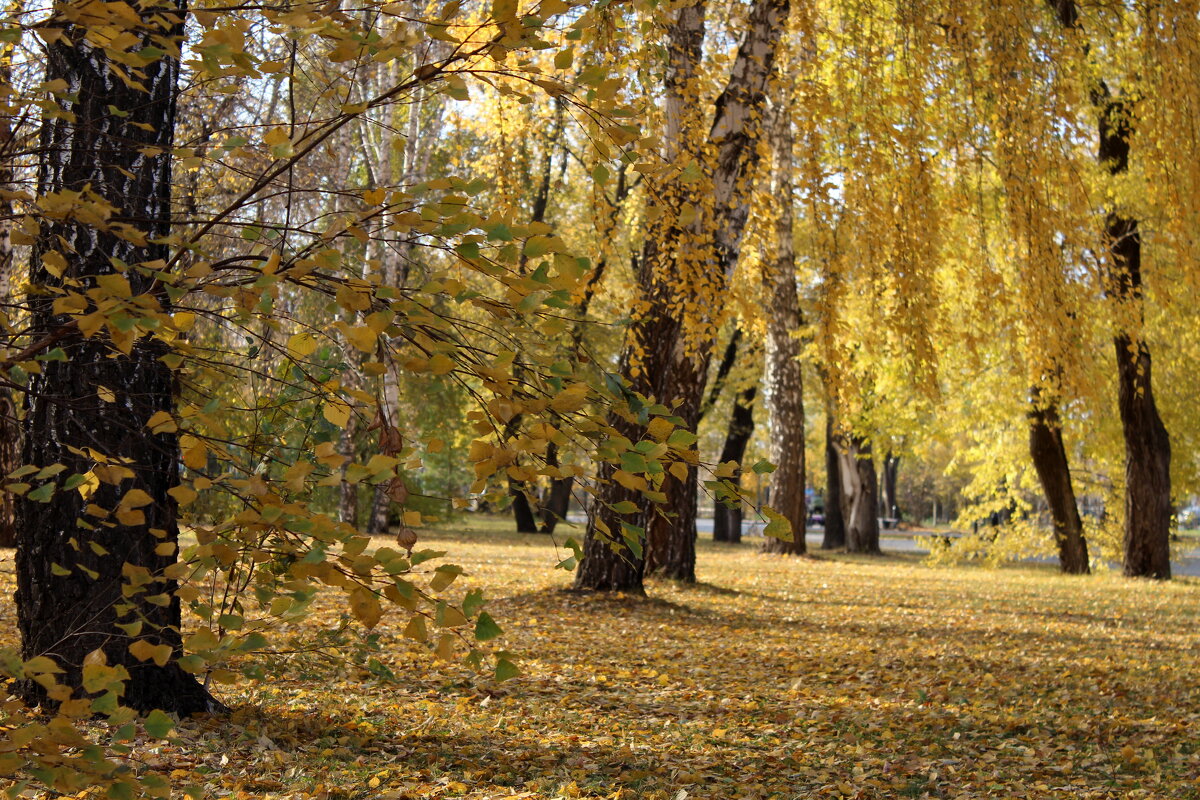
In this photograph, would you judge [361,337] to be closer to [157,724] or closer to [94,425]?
[157,724]

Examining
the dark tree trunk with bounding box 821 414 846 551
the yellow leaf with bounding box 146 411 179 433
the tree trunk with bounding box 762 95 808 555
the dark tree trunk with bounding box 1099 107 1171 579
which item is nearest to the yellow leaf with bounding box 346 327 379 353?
the yellow leaf with bounding box 146 411 179 433

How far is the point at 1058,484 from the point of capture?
16.7 meters

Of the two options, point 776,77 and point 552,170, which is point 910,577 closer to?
point 776,77

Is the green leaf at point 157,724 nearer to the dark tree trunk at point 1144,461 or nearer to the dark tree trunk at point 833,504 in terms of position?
the dark tree trunk at point 1144,461

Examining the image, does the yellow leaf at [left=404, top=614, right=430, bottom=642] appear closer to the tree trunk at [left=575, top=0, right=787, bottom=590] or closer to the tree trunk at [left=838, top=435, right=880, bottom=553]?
the tree trunk at [left=575, top=0, right=787, bottom=590]

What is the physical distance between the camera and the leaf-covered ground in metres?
3.93

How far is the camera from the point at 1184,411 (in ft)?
56.9

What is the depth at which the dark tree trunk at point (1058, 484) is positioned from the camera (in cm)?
1641

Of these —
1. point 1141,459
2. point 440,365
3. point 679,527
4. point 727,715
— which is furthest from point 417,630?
point 1141,459

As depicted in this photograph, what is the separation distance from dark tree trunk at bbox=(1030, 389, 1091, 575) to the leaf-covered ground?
283 inches

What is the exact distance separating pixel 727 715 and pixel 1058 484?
43.2 feet

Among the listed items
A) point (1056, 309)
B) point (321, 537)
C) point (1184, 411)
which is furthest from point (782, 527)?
point (1184, 411)

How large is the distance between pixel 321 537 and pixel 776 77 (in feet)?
21.9

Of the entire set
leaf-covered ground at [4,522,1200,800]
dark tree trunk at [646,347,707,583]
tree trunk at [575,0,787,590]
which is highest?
tree trunk at [575,0,787,590]
